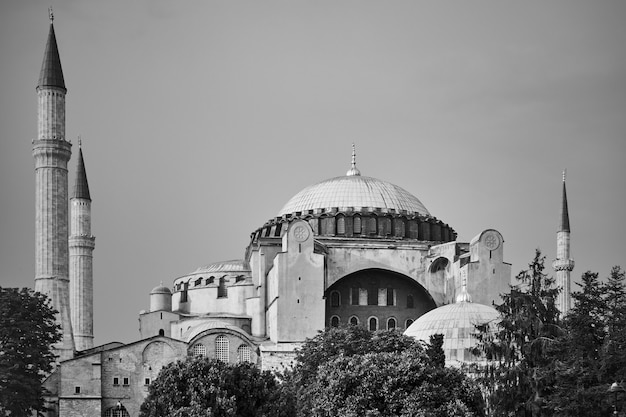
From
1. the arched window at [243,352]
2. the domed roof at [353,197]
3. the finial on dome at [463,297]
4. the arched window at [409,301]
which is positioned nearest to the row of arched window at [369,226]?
the domed roof at [353,197]

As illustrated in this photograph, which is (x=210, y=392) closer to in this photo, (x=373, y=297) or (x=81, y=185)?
(x=373, y=297)

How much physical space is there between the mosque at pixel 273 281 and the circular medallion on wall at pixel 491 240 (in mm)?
44

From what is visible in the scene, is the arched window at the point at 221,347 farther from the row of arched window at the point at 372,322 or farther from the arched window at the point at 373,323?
the arched window at the point at 373,323

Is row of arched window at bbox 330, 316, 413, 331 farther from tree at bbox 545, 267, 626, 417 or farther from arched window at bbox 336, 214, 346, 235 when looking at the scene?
tree at bbox 545, 267, 626, 417

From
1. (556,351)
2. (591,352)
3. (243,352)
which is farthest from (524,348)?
(243,352)

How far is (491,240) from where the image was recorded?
63125 millimetres

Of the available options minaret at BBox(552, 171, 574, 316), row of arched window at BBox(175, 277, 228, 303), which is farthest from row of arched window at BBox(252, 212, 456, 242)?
minaret at BBox(552, 171, 574, 316)

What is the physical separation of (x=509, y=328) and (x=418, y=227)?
26.9m

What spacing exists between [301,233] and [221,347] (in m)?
6.03

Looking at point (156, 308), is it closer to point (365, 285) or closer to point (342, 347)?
point (365, 285)

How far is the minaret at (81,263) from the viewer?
226 ft

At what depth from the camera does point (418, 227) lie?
68.2 metres

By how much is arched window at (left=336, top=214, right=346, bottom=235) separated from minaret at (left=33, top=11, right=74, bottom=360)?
12841mm

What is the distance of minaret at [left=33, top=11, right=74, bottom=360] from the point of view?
200ft
